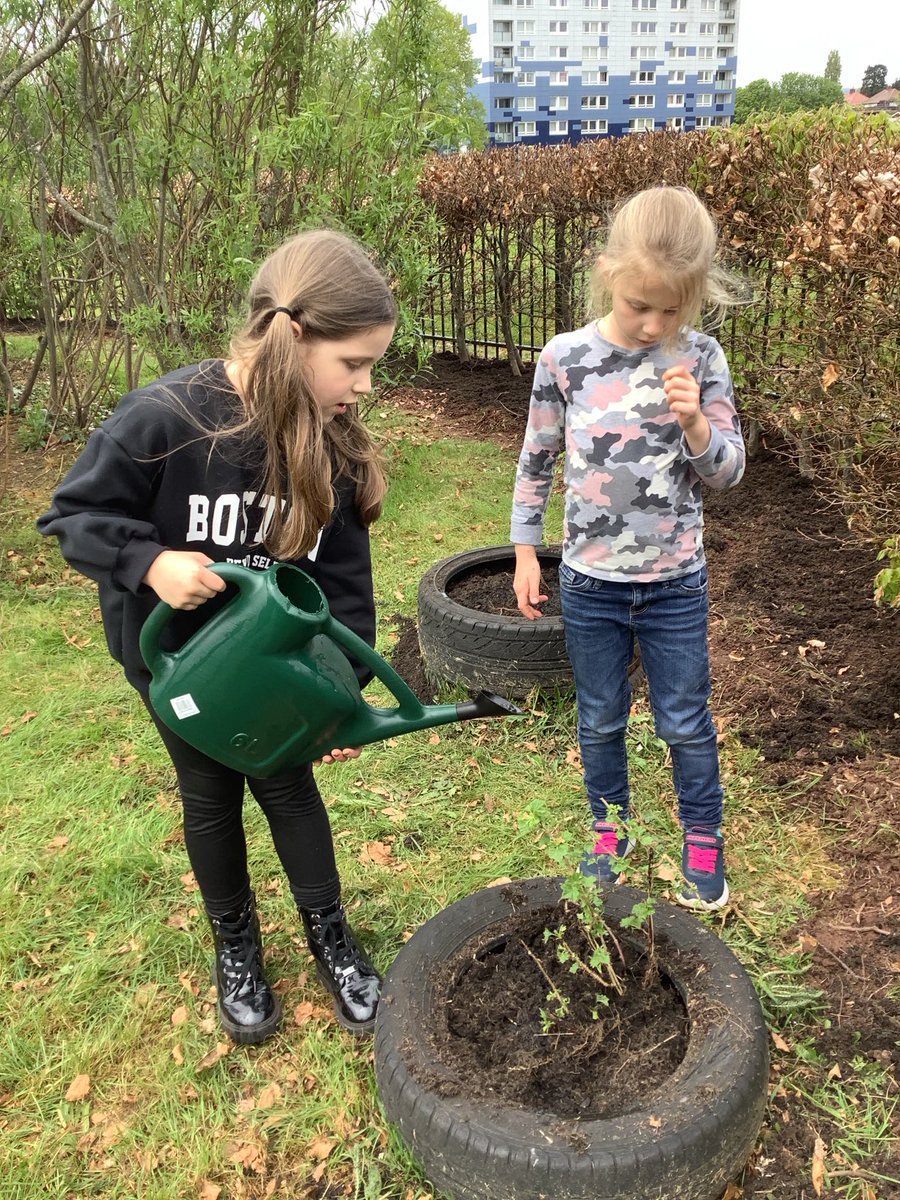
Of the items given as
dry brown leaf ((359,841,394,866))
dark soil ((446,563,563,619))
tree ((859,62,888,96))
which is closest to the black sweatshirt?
dry brown leaf ((359,841,394,866))

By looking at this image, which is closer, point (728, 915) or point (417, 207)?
point (728, 915)

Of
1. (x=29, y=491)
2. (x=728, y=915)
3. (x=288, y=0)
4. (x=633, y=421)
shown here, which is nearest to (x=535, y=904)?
(x=728, y=915)

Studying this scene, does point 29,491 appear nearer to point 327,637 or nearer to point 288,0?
point 288,0

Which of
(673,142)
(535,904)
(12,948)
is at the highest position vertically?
(673,142)

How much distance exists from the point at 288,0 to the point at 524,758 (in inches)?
154

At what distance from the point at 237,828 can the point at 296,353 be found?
1073 mm

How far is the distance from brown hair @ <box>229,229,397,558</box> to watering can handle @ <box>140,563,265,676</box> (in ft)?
0.55

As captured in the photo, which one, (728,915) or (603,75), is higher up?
(603,75)

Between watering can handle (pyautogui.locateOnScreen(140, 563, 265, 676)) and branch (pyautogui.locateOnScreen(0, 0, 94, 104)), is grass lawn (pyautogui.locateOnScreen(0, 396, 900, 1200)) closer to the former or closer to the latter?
watering can handle (pyautogui.locateOnScreen(140, 563, 265, 676))

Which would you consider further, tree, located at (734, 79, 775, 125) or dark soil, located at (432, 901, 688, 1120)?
tree, located at (734, 79, 775, 125)

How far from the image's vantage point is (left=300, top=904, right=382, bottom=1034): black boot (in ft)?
6.99

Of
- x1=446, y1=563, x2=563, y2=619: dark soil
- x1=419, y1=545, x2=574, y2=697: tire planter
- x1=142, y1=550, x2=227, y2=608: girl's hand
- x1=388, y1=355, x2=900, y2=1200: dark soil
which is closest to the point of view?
x1=142, y1=550, x2=227, y2=608: girl's hand

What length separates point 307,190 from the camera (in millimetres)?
4871

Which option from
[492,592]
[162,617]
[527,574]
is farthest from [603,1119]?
[492,592]
